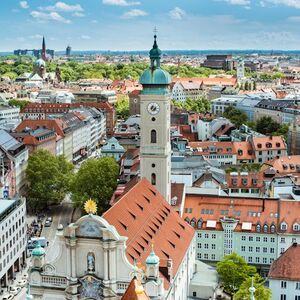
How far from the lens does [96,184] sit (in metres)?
109

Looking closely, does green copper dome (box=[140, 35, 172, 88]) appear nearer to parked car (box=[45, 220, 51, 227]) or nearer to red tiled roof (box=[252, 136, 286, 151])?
parked car (box=[45, 220, 51, 227])

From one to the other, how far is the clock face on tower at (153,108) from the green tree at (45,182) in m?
37.9

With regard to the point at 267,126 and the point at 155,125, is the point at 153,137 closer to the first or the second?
the point at 155,125

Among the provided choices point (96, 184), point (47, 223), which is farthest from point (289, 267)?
point (47, 223)

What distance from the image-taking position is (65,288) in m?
56.7

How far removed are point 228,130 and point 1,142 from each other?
220 feet

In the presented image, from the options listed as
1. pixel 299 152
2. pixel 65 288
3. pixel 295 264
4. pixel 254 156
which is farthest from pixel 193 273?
pixel 299 152

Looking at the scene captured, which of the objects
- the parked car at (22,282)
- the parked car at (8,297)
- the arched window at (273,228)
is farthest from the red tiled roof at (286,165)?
the parked car at (8,297)

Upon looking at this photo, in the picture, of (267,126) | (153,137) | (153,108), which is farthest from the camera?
(267,126)

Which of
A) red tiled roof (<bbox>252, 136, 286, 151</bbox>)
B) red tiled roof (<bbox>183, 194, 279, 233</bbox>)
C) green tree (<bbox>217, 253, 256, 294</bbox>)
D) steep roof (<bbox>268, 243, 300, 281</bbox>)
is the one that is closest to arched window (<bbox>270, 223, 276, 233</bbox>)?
red tiled roof (<bbox>183, 194, 279, 233</bbox>)

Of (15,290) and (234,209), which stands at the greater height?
(234,209)

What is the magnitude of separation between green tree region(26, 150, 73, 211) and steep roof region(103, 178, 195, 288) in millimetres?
41666

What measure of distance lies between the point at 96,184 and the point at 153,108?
30.2 metres

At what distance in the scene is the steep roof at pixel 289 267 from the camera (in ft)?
232
